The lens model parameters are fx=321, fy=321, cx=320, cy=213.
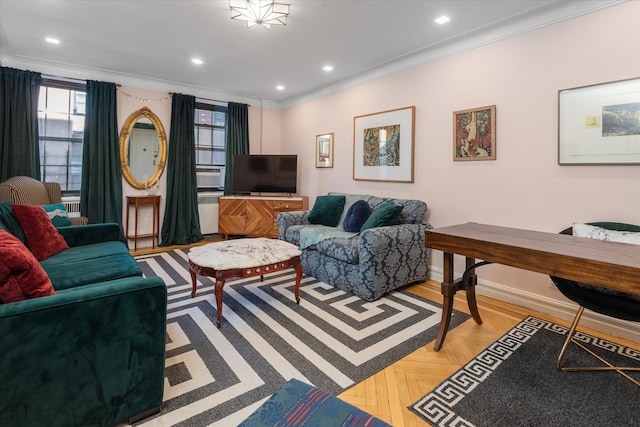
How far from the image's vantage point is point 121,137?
15.3 feet

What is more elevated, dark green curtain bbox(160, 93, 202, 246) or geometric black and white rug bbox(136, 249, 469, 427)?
dark green curtain bbox(160, 93, 202, 246)

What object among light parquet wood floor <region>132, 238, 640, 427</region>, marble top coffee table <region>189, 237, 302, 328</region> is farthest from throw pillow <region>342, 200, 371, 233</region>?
light parquet wood floor <region>132, 238, 640, 427</region>

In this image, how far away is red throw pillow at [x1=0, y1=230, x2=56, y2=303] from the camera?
4.12ft

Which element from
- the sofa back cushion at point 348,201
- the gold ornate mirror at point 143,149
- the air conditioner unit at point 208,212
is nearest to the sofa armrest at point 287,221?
the sofa back cushion at point 348,201

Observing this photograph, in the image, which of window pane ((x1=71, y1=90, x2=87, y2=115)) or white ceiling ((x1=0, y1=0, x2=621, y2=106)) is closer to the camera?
white ceiling ((x1=0, y1=0, x2=621, y2=106))

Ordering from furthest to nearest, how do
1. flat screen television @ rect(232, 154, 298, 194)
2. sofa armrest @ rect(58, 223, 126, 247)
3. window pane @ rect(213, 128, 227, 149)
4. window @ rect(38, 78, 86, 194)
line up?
1. window pane @ rect(213, 128, 227, 149)
2. flat screen television @ rect(232, 154, 298, 194)
3. window @ rect(38, 78, 86, 194)
4. sofa armrest @ rect(58, 223, 126, 247)

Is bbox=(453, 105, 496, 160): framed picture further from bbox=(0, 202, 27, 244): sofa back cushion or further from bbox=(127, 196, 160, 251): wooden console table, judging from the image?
bbox=(127, 196, 160, 251): wooden console table

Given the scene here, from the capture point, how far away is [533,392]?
1716 millimetres

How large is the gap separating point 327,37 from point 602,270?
2.96 metres

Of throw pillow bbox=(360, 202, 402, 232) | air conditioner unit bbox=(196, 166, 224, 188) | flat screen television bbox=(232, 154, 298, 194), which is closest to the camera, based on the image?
throw pillow bbox=(360, 202, 402, 232)

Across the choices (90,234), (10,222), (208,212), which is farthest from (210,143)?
(10,222)

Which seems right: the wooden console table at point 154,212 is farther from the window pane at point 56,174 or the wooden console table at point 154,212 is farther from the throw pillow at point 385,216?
the throw pillow at point 385,216

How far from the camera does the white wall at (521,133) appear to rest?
7.80ft

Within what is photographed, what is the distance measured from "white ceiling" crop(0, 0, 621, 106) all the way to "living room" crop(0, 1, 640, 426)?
0.37 feet
